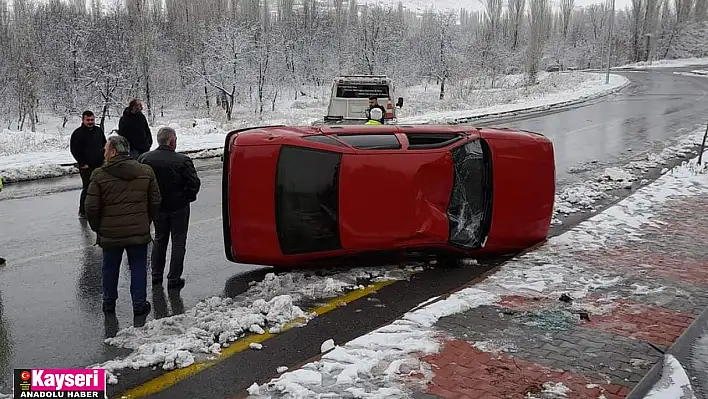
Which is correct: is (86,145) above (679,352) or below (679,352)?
above

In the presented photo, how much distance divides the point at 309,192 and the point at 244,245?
0.87 meters

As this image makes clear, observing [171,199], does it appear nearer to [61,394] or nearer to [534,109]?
[61,394]

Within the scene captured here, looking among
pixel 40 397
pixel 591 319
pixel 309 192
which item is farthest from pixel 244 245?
pixel 591 319

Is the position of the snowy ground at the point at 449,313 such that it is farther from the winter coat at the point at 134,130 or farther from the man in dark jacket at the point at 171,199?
the winter coat at the point at 134,130

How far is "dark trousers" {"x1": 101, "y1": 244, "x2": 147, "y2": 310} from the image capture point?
211 inches

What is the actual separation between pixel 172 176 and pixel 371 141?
82.3 inches

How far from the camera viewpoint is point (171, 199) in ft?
19.9

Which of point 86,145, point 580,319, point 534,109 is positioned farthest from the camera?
point 534,109

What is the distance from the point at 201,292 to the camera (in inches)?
233

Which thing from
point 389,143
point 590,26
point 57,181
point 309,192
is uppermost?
point 590,26

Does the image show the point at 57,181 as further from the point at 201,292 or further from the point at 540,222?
the point at 540,222

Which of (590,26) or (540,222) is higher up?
(590,26)

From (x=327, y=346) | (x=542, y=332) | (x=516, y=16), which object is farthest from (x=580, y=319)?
(x=516, y=16)

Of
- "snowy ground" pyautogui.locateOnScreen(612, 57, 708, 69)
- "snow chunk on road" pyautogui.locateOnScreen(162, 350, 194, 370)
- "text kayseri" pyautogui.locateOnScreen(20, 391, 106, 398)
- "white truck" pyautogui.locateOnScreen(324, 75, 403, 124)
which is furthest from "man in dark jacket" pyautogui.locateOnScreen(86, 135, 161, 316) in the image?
"snowy ground" pyautogui.locateOnScreen(612, 57, 708, 69)
